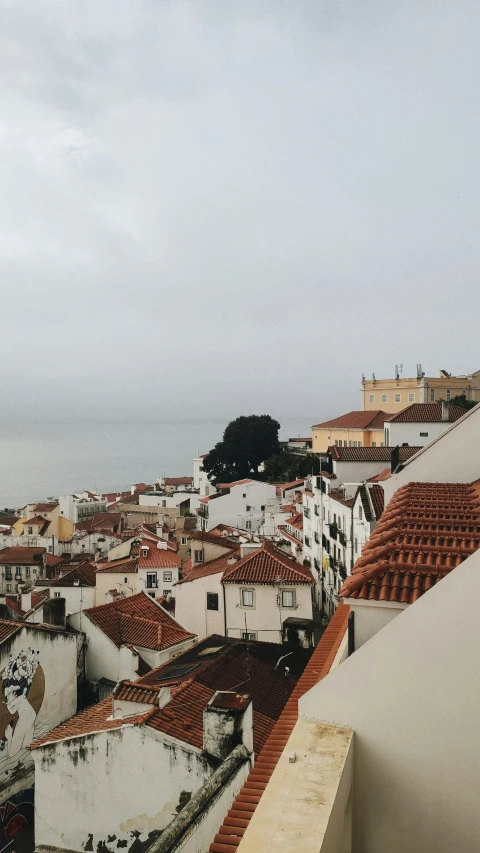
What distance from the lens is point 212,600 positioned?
23.3 m

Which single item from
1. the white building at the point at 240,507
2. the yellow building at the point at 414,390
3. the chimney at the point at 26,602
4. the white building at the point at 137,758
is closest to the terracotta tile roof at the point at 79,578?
the chimney at the point at 26,602

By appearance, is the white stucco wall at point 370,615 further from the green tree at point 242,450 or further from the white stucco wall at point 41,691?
the green tree at point 242,450

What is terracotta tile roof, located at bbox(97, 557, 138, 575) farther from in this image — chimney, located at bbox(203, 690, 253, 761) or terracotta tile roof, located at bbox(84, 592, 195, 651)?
chimney, located at bbox(203, 690, 253, 761)

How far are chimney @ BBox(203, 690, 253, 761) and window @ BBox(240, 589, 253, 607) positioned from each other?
14.2 metres

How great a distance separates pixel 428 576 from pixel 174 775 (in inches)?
274

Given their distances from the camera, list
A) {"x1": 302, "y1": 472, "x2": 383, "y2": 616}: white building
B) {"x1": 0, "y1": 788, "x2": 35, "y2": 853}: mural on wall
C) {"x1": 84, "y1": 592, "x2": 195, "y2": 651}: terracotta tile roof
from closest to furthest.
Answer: {"x1": 0, "y1": 788, "x2": 35, "y2": 853}: mural on wall < {"x1": 84, "y1": 592, "x2": 195, "y2": 651}: terracotta tile roof < {"x1": 302, "y1": 472, "x2": 383, "y2": 616}: white building

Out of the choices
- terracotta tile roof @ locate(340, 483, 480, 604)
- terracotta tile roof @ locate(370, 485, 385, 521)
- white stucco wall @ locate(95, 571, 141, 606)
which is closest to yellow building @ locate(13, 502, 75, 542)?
white stucco wall @ locate(95, 571, 141, 606)

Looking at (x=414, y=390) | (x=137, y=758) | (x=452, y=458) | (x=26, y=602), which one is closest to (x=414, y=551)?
(x=452, y=458)

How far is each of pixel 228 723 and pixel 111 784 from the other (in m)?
3.41

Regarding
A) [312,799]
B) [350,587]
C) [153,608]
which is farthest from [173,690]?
[153,608]

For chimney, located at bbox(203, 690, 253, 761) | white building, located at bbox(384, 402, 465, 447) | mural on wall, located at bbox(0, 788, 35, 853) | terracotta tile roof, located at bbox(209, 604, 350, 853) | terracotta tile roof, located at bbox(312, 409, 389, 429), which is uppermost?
terracotta tile roof, located at bbox(312, 409, 389, 429)

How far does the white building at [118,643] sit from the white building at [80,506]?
55736 millimetres

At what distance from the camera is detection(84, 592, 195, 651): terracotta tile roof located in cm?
1892

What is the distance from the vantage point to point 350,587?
4.70 metres
